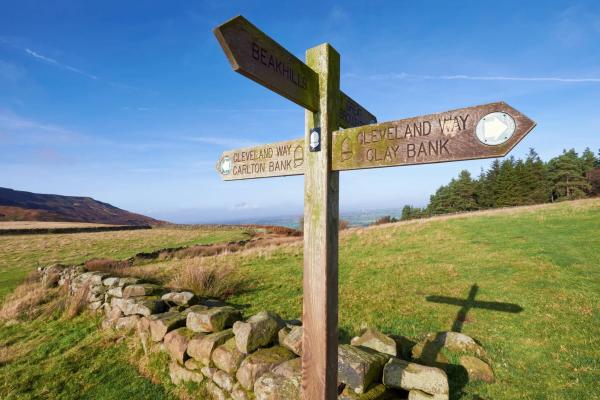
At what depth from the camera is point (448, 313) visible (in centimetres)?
643

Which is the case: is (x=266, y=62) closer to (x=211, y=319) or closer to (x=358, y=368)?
(x=358, y=368)

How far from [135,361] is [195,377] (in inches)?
64.2

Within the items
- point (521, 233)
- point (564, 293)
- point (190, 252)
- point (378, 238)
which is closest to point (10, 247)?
point (190, 252)

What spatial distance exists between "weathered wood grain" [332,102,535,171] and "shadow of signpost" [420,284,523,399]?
Result: 3.14 meters

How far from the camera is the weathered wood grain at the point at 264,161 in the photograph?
257cm

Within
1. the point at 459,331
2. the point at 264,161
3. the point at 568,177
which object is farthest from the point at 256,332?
the point at 568,177

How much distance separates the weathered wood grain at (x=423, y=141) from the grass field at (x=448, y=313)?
3.18m

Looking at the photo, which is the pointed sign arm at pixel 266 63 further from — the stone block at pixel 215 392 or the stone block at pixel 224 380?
the stone block at pixel 215 392

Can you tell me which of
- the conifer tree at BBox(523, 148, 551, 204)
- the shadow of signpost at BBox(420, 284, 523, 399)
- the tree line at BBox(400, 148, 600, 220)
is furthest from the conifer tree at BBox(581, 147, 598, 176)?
the shadow of signpost at BBox(420, 284, 523, 399)

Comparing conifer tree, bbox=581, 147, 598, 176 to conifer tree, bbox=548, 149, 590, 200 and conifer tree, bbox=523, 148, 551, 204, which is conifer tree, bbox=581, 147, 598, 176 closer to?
conifer tree, bbox=548, 149, 590, 200

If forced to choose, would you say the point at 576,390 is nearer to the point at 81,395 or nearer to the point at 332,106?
the point at 332,106

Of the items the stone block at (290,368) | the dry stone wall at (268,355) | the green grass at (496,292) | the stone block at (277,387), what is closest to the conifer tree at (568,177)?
the green grass at (496,292)

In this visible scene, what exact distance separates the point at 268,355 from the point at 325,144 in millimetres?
2611

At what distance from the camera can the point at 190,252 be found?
18000 mm
